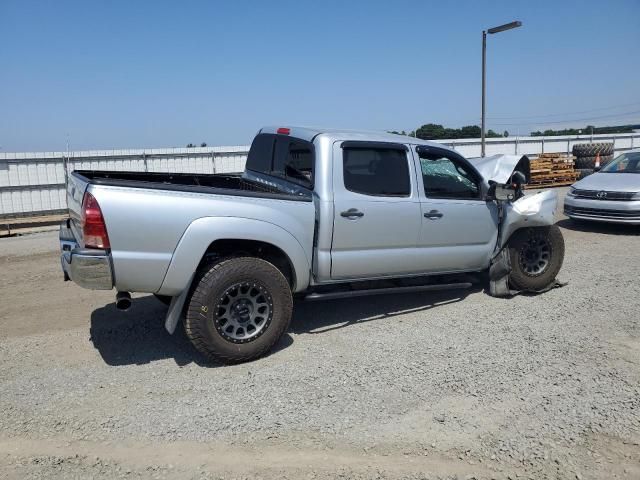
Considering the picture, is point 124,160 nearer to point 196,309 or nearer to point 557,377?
point 196,309

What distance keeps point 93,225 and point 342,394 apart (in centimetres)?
225

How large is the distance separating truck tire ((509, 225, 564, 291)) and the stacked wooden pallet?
45.0 feet

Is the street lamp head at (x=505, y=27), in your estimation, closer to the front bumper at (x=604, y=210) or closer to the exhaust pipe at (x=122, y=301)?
the front bumper at (x=604, y=210)

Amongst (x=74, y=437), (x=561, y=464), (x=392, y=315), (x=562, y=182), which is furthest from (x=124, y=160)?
(x=562, y=182)

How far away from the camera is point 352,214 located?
16.0ft

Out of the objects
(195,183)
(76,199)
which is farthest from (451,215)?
(76,199)

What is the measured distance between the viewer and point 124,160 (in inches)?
570

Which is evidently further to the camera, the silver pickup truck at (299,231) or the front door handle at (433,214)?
the front door handle at (433,214)

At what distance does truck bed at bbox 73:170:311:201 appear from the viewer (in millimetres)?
4098

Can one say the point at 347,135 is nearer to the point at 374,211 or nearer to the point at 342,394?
the point at 374,211

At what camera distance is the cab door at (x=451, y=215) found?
543 centimetres

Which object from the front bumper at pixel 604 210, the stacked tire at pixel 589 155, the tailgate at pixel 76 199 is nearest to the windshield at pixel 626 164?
the front bumper at pixel 604 210

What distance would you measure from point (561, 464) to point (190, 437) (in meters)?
2.30

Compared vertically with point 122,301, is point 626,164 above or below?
above
